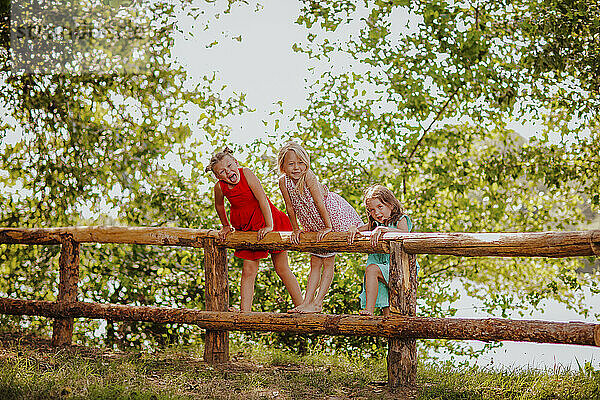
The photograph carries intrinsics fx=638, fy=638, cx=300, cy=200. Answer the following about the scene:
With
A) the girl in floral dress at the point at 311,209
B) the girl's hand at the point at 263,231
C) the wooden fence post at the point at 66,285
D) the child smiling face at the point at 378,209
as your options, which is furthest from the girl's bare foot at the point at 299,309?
the wooden fence post at the point at 66,285

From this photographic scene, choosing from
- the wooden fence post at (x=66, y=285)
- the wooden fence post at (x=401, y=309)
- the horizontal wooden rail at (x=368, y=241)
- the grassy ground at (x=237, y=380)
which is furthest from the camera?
the wooden fence post at (x=66, y=285)

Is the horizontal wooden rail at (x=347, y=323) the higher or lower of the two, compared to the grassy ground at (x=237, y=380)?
higher

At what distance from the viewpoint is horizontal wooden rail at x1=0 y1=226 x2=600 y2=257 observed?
12.5 feet

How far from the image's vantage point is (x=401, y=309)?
4383 mm

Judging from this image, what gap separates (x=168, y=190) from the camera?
731 centimetres

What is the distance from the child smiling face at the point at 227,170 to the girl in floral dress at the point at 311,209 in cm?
35

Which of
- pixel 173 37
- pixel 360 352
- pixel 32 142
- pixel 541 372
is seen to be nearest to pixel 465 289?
pixel 360 352

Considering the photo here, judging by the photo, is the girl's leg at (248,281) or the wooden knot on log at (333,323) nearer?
the wooden knot on log at (333,323)

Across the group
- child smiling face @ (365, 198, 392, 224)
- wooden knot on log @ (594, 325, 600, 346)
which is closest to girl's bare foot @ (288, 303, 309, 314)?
child smiling face @ (365, 198, 392, 224)

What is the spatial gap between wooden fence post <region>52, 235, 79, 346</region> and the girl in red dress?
4.90ft

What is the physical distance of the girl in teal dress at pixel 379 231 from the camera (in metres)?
4.60

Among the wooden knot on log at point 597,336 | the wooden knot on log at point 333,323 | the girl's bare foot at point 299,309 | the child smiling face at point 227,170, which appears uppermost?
the child smiling face at point 227,170

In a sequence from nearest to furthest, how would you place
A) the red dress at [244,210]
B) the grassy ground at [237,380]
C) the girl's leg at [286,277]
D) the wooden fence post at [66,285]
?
the grassy ground at [237,380] → the red dress at [244,210] → the girl's leg at [286,277] → the wooden fence post at [66,285]

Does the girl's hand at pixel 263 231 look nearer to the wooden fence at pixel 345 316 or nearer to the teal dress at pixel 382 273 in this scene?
the wooden fence at pixel 345 316
